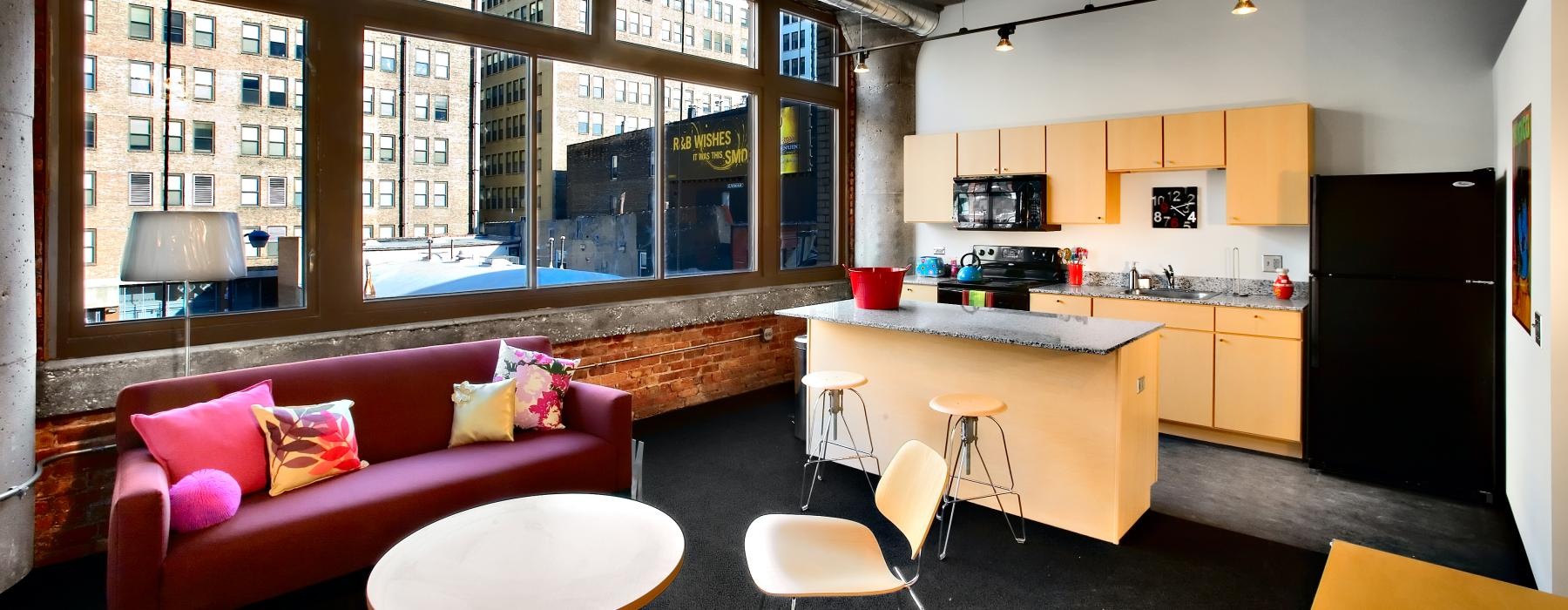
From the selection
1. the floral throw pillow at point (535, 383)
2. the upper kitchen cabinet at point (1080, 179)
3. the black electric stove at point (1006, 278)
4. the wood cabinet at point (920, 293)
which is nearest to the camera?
the floral throw pillow at point (535, 383)

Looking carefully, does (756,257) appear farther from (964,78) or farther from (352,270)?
(352,270)

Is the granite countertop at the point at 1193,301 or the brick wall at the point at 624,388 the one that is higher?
the granite countertop at the point at 1193,301

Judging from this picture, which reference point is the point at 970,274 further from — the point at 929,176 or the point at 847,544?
the point at 847,544

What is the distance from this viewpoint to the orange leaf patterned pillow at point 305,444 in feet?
10.0

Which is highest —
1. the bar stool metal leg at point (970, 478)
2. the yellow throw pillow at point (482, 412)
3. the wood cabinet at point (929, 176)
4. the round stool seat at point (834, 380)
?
the wood cabinet at point (929, 176)

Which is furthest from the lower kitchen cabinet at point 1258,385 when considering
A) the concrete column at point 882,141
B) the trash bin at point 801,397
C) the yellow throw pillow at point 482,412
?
the yellow throw pillow at point 482,412

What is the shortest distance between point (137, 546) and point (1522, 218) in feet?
16.8

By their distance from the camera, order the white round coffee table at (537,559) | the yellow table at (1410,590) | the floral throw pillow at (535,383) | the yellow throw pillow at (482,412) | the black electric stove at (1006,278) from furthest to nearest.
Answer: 1. the black electric stove at (1006,278)
2. the floral throw pillow at (535,383)
3. the yellow throw pillow at (482,412)
4. the white round coffee table at (537,559)
5. the yellow table at (1410,590)

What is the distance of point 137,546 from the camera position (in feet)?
8.04

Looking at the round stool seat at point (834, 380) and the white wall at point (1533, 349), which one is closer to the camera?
the white wall at point (1533, 349)

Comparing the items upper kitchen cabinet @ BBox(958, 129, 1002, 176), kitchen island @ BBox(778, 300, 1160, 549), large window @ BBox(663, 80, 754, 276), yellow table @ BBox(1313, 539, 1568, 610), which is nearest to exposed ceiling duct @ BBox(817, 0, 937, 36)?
upper kitchen cabinet @ BBox(958, 129, 1002, 176)

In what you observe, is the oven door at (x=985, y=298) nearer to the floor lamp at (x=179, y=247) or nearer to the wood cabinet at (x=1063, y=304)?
the wood cabinet at (x=1063, y=304)

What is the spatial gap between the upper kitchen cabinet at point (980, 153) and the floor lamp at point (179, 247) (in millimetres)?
4952

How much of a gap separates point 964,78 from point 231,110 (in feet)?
A: 17.0
